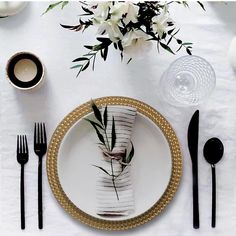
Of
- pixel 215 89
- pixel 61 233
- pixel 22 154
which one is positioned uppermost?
pixel 215 89

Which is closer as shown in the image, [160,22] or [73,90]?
[160,22]

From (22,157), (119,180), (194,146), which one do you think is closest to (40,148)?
(22,157)

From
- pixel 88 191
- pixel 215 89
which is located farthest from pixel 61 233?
pixel 215 89

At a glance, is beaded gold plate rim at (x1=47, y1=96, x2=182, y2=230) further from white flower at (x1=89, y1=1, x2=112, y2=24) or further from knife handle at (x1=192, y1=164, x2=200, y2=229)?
white flower at (x1=89, y1=1, x2=112, y2=24)

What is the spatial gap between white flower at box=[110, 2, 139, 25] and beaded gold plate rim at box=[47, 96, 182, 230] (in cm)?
21

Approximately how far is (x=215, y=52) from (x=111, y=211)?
1.02ft

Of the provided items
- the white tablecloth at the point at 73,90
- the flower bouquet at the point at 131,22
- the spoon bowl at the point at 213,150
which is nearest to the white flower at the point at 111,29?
the flower bouquet at the point at 131,22

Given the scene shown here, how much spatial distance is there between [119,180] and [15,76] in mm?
235

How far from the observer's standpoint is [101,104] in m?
0.94

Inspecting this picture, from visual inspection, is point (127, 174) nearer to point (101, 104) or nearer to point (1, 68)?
point (101, 104)

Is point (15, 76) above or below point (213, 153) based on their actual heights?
above

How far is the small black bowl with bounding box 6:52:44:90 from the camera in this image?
911 mm

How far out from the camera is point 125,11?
29.5 inches

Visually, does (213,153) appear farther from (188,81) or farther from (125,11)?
(125,11)
